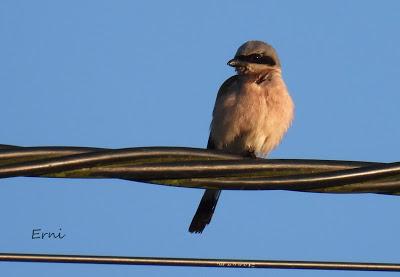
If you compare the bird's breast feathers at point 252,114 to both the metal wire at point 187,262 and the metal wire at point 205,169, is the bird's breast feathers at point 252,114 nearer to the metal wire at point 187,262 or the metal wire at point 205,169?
the metal wire at point 205,169

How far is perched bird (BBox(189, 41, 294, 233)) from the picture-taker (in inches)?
328

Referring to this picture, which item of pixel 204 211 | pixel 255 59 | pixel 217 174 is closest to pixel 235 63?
pixel 255 59

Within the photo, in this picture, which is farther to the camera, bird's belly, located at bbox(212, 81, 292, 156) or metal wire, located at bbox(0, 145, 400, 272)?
bird's belly, located at bbox(212, 81, 292, 156)

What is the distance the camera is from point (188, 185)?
4.23 meters

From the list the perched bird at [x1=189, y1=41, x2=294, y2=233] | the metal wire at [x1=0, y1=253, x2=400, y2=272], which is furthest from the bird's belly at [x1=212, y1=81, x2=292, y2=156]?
the metal wire at [x1=0, y1=253, x2=400, y2=272]

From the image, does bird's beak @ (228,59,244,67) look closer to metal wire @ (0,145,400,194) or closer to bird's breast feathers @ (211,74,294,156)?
bird's breast feathers @ (211,74,294,156)

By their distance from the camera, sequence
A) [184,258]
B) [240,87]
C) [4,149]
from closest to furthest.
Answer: [4,149] < [184,258] < [240,87]

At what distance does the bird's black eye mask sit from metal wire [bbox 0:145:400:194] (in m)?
4.75

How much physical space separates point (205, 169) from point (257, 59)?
5065 mm

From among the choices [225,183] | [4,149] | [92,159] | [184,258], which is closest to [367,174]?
[225,183]

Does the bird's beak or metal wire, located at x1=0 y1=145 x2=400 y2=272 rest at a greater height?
the bird's beak

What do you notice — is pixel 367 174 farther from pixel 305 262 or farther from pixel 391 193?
pixel 305 262

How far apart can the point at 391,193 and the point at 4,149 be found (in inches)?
76.3

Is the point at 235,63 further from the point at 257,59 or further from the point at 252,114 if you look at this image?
the point at 252,114
